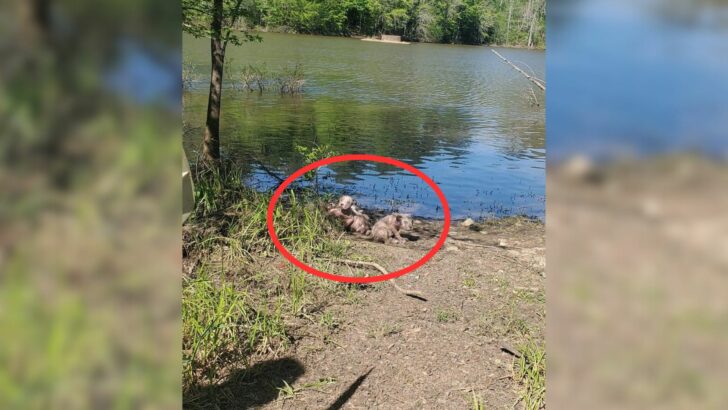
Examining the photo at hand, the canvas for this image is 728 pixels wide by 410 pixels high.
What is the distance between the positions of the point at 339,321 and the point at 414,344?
1.43 ft

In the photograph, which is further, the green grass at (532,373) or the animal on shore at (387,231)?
the animal on shore at (387,231)

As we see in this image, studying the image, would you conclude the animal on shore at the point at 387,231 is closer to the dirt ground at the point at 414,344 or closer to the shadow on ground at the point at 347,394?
the dirt ground at the point at 414,344

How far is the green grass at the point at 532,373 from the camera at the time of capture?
248 cm

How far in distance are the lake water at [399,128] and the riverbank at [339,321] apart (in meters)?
1.35

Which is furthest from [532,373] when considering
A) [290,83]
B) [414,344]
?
[290,83]

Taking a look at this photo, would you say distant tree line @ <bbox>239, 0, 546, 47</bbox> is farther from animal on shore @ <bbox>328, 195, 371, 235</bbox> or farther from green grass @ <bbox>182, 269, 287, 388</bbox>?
green grass @ <bbox>182, 269, 287, 388</bbox>

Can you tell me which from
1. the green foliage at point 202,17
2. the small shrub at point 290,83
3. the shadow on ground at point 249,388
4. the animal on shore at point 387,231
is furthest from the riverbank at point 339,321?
the small shrub at point 290,83

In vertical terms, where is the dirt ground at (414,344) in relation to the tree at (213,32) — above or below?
below
